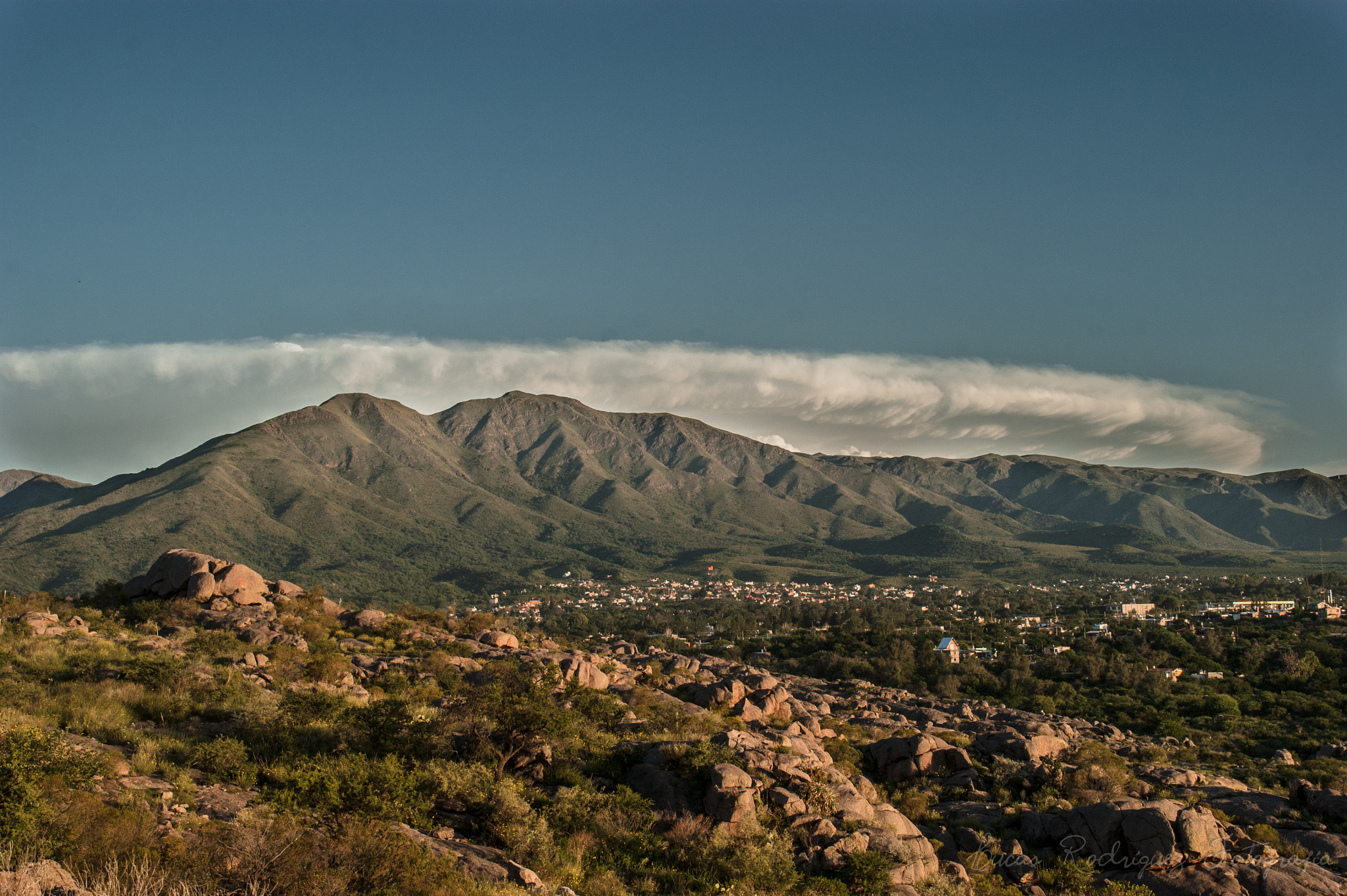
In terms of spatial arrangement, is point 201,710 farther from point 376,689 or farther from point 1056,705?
point 1056,705

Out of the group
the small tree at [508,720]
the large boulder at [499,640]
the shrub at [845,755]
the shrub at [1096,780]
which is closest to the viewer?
the small tree at [508,720]

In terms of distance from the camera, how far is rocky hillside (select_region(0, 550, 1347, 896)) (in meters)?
13.7

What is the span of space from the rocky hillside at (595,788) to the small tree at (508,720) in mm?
66

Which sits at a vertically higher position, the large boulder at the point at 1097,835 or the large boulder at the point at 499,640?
the large boulder at the point at 1097,835

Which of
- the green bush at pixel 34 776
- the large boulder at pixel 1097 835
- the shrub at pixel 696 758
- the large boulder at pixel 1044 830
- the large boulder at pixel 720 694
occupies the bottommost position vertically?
the large boulder at pixel 720 694

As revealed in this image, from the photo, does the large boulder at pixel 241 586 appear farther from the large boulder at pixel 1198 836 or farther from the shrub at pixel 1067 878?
the large boulder at pixel 1198 836

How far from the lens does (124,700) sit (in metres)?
21.7

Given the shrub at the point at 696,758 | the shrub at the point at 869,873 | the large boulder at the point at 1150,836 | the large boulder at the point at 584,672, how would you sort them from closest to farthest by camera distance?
1. the shrub at the point at 869,873
2. the large boulder at the point at 1150,836
3. the shrub at the point at 696,758
4. the large boulder at the point at 584,672

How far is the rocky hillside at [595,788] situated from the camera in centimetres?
1366

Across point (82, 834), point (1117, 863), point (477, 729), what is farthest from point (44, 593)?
point (1117, 863)

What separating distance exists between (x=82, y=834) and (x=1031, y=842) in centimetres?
2080

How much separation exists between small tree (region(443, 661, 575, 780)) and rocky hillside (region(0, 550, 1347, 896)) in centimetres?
7

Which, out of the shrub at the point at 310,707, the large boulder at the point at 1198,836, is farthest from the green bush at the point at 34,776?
the large boulder at the point at 1198,836

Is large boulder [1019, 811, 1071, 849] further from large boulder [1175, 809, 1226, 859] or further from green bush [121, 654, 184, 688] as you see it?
green bush [121, 654, 184, 688]
